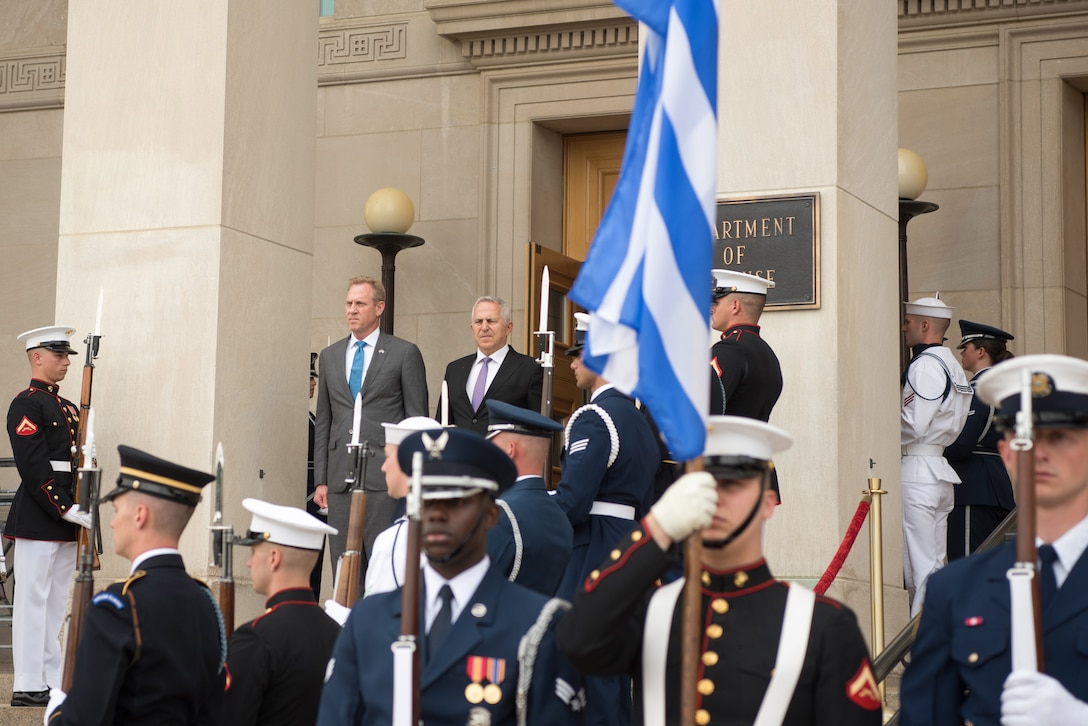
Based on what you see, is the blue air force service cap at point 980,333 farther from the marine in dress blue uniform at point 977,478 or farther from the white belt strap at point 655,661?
the white belt strap at point 655,661

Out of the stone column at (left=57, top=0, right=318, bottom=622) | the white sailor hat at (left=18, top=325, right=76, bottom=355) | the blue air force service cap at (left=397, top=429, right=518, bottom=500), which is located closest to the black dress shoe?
the stone column at (left=57, top=0, right=318, bottom=622)

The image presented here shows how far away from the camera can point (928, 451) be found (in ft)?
32.8

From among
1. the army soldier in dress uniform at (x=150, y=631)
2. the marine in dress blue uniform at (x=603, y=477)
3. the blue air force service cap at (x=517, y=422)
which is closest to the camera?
the army soldier in dress uniform at (x=150, y=631)

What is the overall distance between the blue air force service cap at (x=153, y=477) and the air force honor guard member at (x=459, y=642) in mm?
1350

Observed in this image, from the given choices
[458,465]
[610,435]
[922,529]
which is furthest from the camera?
[922,529]

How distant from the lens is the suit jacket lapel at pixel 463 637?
13.4ft

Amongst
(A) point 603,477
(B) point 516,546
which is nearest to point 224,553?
(B) point 516,546

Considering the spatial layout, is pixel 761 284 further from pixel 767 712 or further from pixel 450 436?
pixel 767 712

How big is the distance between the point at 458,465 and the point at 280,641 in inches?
57.6

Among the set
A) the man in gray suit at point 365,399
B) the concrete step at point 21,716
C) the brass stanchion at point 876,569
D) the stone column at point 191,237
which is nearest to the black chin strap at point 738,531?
the brass stanchion at point 876,569

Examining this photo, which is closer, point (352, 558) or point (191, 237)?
point (352, 558)

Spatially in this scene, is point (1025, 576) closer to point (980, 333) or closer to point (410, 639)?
point (410, 639)

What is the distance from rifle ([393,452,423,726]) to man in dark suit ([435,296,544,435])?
6.15 meters

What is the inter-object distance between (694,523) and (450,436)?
94 centimetres
